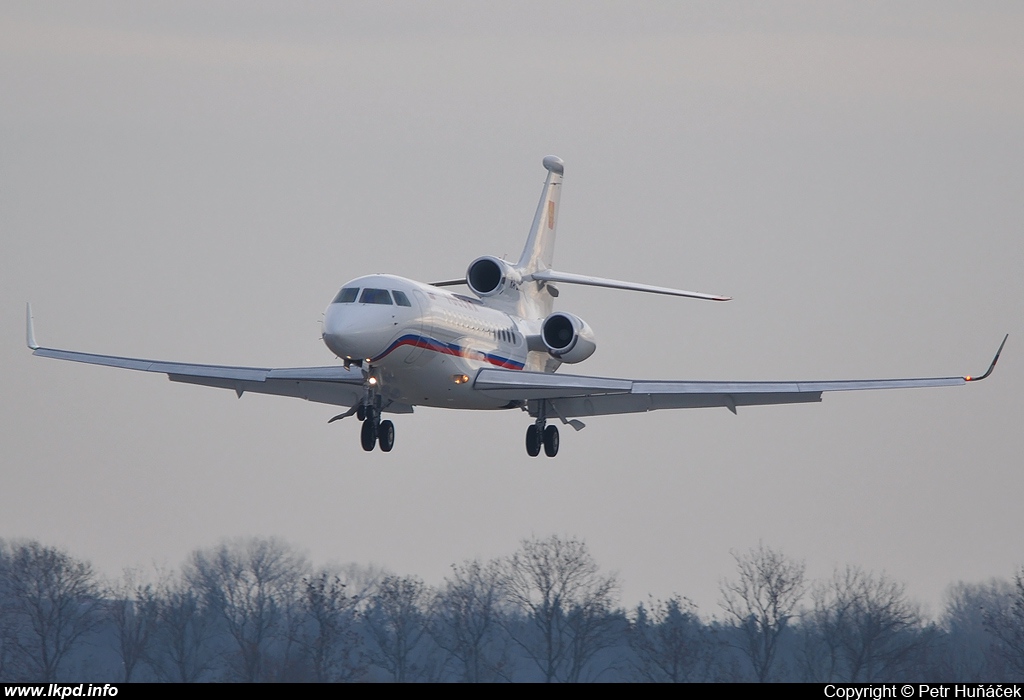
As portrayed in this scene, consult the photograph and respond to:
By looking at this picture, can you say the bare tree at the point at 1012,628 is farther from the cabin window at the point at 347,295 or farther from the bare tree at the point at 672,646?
the cabin window at the point at 347,295

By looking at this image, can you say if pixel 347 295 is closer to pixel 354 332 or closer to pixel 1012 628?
pixel 354 332

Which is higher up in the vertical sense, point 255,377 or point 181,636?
point 255,377

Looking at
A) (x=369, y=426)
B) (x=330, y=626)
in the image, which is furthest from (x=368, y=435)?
(x=330, y=626)

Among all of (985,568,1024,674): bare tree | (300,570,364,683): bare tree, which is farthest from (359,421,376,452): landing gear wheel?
(985,568,1024,674): bare tree

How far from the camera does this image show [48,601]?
45.2m

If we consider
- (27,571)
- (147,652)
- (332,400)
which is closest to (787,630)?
(332,400)

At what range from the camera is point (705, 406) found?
131 feet

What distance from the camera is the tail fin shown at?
157 feet

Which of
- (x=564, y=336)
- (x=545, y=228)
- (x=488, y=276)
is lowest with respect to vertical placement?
(x=564, y=336)

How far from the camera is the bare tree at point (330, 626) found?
36.3 meters

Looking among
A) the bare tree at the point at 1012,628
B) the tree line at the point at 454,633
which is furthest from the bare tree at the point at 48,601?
the bare tree at the point at 1012,628

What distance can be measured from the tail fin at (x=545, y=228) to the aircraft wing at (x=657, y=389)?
7.15m

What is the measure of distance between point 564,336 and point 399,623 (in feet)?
26.6
